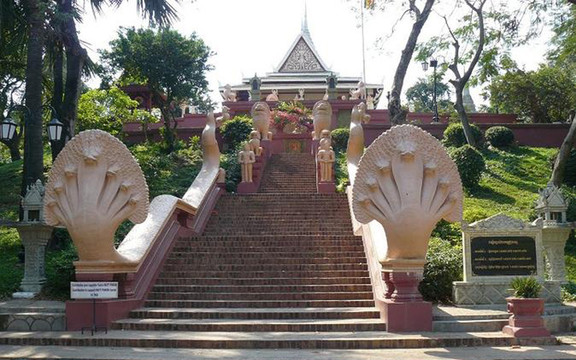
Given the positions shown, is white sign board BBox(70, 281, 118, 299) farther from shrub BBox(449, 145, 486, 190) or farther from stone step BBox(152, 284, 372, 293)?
shrub BBox(449, 145, 486, 190)

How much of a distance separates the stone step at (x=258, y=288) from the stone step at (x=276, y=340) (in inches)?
74.8

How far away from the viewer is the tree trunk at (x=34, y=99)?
40.8 feet

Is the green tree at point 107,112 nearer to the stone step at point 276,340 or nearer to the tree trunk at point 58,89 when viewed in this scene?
the tree trunk at point 58,89

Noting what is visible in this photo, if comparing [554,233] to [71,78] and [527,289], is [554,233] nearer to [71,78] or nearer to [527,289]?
[527,289]

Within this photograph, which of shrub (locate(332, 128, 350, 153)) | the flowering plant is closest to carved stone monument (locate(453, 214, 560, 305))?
shrub (locate(332, 128, 350, 153))

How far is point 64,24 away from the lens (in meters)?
13.7

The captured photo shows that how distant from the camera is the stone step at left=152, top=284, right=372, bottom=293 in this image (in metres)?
10.4

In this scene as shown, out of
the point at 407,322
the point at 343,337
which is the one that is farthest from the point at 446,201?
the point at 343,337

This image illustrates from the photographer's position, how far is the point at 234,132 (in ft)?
79.0

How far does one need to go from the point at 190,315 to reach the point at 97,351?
1861mm

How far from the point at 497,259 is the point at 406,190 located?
2.58m

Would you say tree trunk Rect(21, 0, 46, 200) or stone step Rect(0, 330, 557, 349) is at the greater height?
tree trunk Rect(21, 0, 46, 200)

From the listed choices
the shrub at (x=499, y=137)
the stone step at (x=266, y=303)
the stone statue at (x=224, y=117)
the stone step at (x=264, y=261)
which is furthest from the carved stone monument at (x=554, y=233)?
the stone statue at (x=224, y=117)

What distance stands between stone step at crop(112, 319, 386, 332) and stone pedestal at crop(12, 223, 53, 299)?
2.36 meters
